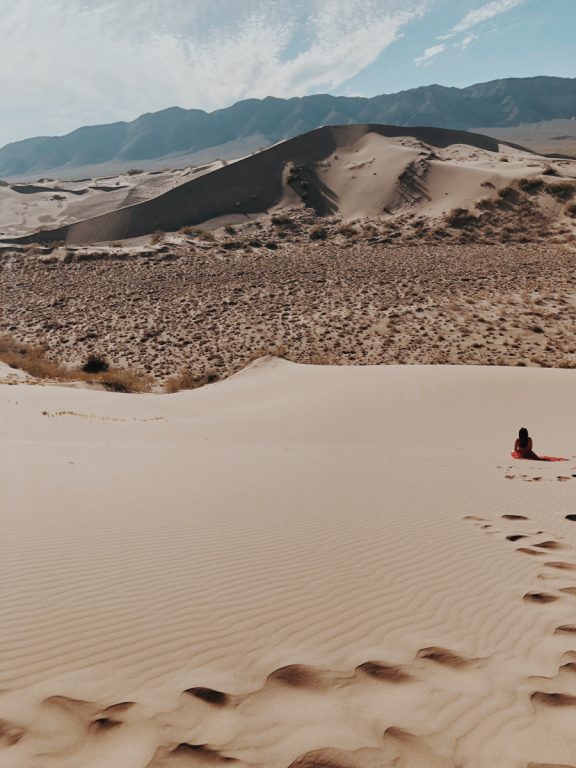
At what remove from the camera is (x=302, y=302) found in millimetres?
25922

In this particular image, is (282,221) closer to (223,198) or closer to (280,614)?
(223,198)

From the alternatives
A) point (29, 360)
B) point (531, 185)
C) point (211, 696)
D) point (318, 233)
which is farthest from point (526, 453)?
point (531, 185)

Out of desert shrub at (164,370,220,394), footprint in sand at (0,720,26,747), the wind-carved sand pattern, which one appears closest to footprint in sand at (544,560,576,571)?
the wind-carved sand pattern

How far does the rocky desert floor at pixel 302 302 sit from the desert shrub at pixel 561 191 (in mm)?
3117

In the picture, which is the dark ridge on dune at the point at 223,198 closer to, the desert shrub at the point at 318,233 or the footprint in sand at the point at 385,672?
the desert shrub at the point at 318,233

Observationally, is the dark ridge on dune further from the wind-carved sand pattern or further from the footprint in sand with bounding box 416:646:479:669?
the footprint in sand with bounding box 416:646:479:669

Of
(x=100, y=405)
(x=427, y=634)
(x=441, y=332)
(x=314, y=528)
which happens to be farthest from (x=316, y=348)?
(x=427, y=634)

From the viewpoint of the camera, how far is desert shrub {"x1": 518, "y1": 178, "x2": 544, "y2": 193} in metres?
39.0

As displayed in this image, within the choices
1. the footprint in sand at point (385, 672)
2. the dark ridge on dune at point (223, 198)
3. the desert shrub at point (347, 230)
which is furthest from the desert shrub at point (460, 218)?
the footprint in sand at point (385, 672)

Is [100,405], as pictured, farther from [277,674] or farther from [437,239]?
[437,239]

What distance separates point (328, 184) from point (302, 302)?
26.2 m

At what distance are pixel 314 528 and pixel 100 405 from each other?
36.7 ft

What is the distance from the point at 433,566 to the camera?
190 inches

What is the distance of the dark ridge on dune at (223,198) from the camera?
148 feet
